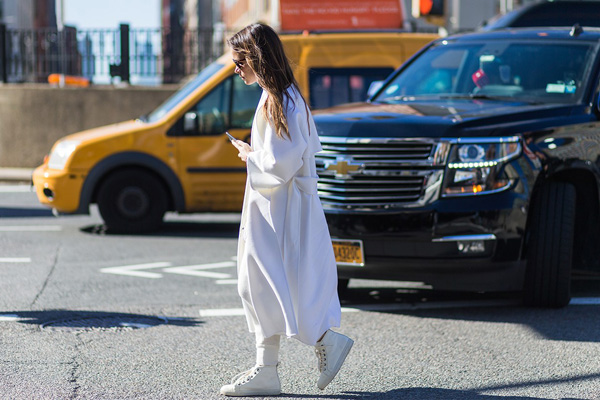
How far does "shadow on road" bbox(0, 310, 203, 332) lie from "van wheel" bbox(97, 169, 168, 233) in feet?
13.4

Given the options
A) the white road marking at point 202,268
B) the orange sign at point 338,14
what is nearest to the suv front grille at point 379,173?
the white road marking at point 202,268

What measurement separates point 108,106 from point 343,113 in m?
11.2

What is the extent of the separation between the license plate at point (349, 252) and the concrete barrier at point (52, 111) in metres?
11.6

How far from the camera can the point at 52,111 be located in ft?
58.3

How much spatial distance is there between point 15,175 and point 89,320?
11.0 meters

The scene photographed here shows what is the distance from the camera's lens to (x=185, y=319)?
21.8ft

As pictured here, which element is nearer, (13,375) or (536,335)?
(13,375)

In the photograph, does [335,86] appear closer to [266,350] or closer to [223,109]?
[223,109]

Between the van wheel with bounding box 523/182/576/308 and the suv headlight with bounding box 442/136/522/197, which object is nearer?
the suv headlight with bounding box 442/136/522/197

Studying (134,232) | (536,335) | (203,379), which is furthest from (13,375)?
(134,232)

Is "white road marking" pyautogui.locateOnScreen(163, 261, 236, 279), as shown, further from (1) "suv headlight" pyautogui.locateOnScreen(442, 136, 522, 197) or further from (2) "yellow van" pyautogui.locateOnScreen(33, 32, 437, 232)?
(1) "suv headlight" pyautogui.locateOnScreen(442, 136, 522, 197)

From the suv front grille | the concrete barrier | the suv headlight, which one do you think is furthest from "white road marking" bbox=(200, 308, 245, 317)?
the concrete barrier

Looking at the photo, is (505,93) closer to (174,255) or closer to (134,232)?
(174,255)

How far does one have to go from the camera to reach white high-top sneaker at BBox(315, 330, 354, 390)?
4.81 meters
